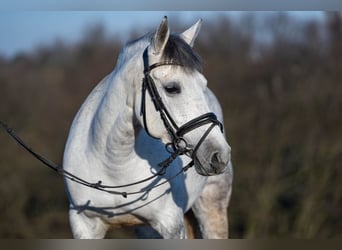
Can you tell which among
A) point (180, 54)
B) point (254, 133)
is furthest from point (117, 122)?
point (254, 133)

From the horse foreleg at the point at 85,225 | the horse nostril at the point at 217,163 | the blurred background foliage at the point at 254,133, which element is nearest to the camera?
the horse nostril at the point at 217,163

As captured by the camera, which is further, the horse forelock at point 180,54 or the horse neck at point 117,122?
the horse neck at point 117,122

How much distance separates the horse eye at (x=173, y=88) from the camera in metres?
3.42

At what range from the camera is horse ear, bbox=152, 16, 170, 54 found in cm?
340

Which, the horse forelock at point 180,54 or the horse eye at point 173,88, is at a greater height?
the horse forelock at point 180,54

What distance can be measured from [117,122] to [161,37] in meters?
0.54

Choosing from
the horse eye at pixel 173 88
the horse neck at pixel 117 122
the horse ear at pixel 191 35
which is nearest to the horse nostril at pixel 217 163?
the horse eye at pixel 173 88

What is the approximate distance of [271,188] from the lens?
38.9 ft

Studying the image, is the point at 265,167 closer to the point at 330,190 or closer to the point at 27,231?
the point at 330,190

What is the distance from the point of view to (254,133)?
471 inches

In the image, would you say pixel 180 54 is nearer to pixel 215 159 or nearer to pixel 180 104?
pixel 180 104

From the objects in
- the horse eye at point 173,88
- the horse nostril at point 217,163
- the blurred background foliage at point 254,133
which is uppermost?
the horse eye at point 173,88

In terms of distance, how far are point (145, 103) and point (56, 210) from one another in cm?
907

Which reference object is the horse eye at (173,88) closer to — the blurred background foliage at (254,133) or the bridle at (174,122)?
the bridle at (174,122)
